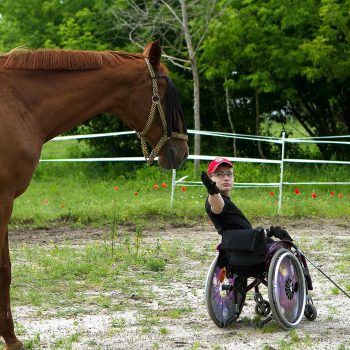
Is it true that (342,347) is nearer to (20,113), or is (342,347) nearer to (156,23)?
(20,113)

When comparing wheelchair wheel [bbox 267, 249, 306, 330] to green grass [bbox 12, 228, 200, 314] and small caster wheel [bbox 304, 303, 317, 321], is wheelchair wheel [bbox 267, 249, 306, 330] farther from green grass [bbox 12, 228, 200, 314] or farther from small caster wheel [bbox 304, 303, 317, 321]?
green grass [bbox 12, 228, 200, 314]

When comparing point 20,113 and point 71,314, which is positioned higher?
point 20,113

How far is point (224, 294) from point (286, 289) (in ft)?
1.59

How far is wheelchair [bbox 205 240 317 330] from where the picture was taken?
18.6ft

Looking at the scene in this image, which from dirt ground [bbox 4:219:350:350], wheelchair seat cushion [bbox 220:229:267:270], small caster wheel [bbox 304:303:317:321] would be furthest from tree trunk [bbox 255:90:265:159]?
wheelchair seat cushion [bbox 220:229:267:270]

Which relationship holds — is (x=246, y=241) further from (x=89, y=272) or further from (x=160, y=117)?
(x=89, y=272)

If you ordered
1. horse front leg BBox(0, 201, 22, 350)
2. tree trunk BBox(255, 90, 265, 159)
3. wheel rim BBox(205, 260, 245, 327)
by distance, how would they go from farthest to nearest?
tree trunk BBox(255, 90, 265, 159) < wheel rim BBox(205, 260, 245, 327) < horse front leg BBox(0, 201, 22, 350)

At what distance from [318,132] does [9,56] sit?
1390cm

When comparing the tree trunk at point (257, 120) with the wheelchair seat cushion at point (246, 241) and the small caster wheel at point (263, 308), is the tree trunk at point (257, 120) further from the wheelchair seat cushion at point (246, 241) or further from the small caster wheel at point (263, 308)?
the wheelchair seat cushion at point (246, 241)

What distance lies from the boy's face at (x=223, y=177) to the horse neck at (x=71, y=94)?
918mm

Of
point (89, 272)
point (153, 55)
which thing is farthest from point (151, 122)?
point (89, 272)

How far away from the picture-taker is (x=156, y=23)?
16.6m

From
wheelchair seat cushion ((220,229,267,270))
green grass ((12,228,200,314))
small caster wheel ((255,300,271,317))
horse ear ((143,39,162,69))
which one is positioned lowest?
green grass ((12,228,200,314))

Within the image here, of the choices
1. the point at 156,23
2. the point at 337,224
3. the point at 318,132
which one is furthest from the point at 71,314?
the point at 318,132
